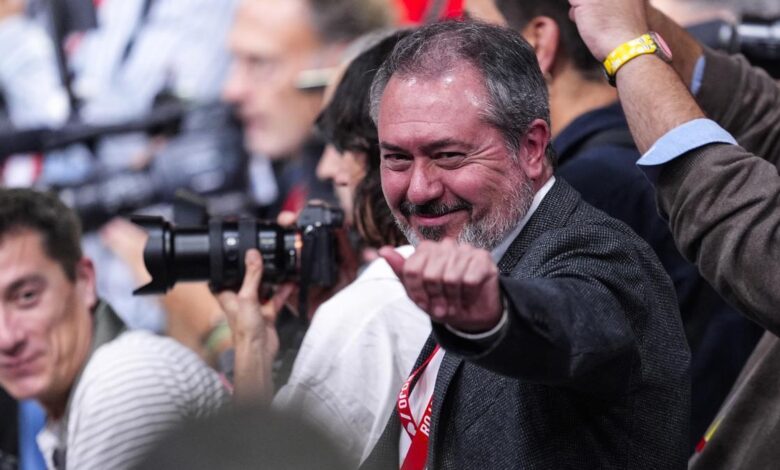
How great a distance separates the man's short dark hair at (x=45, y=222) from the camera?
3.31 meters

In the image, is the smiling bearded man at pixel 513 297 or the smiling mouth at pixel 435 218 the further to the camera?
the smiling mouth at pixel 435 218

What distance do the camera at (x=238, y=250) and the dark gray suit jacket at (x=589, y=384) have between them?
1071 mm

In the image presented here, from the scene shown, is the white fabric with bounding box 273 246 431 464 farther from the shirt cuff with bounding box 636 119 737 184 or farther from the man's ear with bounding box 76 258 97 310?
the man's ear with bounding box 76 258 97 310

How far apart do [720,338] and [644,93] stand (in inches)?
39.2

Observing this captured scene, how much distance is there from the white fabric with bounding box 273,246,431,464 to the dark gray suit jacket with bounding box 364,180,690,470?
1.66ft

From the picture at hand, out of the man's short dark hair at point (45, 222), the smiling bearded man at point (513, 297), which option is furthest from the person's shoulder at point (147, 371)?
the smiling bearded man at point (513, 297)

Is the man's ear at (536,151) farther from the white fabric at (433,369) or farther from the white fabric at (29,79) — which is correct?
the white fabric at (29,79)

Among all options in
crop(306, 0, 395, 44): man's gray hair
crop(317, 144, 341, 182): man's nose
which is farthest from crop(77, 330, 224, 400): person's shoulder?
crop(306, 0, 395, 44): man's gray hair

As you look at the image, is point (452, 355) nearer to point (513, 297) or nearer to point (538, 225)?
point (538, 225)

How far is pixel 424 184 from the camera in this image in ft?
6.17

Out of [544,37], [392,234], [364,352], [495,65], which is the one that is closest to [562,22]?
[544,37]

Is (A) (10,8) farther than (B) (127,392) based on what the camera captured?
Yes

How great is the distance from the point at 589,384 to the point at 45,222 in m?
2.08

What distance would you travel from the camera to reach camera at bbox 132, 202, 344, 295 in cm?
277
